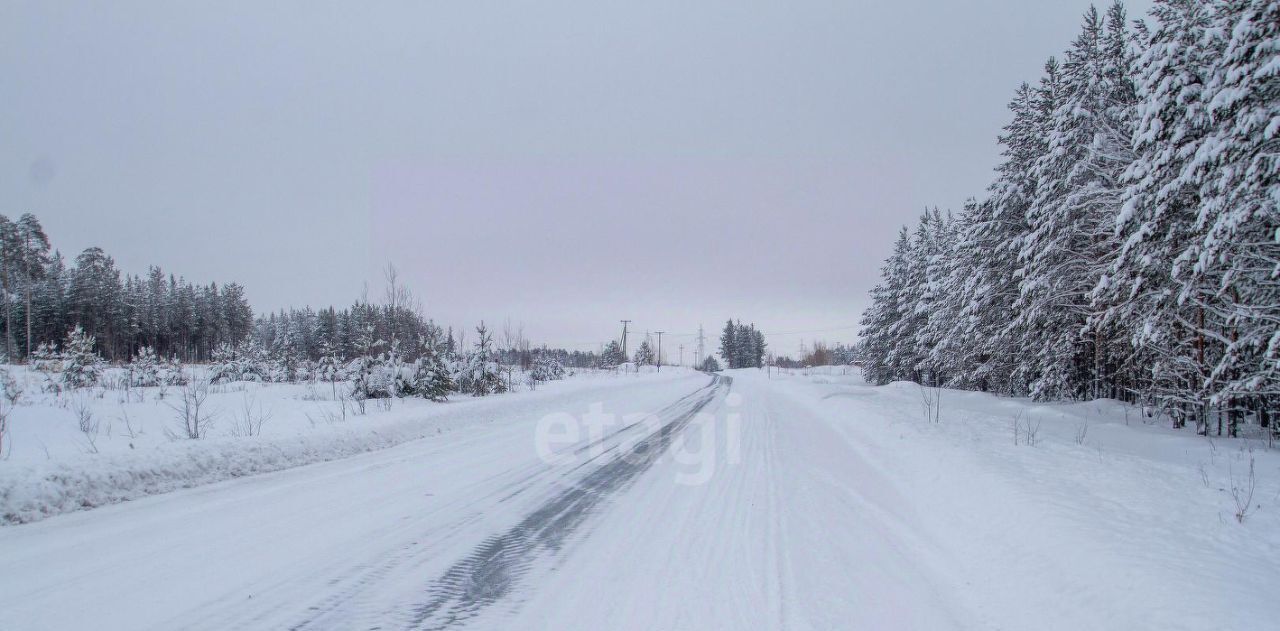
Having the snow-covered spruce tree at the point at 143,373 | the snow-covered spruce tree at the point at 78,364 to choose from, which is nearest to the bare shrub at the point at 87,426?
the snow-covered spruce tree at the point at 78,364

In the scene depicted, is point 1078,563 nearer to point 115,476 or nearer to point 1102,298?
point 115,476

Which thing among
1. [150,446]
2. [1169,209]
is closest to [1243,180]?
[1169,209]

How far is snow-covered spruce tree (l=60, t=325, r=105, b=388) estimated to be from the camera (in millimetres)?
21844

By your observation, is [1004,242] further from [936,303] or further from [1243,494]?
[1243,494]

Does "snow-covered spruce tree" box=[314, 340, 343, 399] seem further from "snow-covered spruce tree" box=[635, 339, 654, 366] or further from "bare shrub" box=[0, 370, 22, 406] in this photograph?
"snow-covered spruce tree" box=[635, 339, 654, 366]

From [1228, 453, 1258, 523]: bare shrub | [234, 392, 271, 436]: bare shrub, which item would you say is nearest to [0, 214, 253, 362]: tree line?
[234, 392, 271, 436]: bare shrub

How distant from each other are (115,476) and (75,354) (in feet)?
79.6

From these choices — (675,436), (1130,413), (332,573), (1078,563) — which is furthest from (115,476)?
(1130,413)

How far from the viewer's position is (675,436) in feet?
36.8

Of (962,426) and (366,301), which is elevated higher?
(366,301)

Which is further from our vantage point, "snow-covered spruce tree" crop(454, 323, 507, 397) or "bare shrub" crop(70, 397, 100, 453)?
"snow-covered spruce tree" crop(454, 323, 507, 397)

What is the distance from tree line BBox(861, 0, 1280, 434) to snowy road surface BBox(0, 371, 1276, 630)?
18.9 feet

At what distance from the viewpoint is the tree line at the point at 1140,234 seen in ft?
29.2

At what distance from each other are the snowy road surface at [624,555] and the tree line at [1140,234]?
18.9 ft
